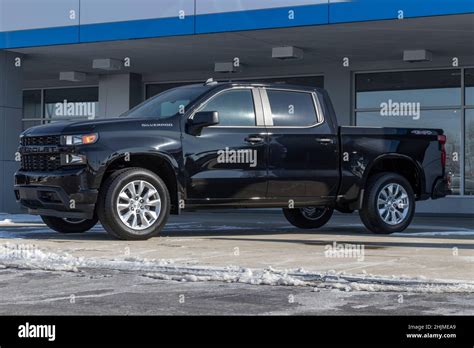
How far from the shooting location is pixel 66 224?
38.3 feet

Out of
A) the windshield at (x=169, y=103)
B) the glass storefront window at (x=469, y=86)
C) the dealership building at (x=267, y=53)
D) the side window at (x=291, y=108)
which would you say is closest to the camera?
the windshield at (x=169, y=103)

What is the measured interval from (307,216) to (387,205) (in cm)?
166

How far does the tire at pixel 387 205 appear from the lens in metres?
11.7

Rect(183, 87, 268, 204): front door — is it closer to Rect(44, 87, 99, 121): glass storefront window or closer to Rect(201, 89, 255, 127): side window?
Rect(201, 89, 255, 127): side window

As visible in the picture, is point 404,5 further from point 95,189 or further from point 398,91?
point 95,189

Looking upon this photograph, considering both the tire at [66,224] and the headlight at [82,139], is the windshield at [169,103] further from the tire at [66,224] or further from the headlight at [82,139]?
the tire at [66,224]

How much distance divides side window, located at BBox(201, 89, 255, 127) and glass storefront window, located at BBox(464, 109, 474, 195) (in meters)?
9.58

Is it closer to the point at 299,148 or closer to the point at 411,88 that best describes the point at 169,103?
the point at 299,148

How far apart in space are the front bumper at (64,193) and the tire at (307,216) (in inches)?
158

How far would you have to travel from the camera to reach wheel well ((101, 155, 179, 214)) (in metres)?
10.3

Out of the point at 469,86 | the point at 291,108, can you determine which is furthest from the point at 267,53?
the point at 291,108
